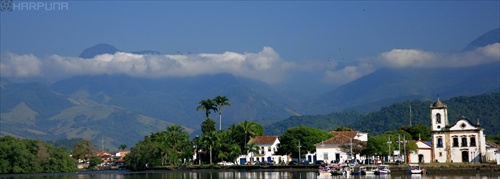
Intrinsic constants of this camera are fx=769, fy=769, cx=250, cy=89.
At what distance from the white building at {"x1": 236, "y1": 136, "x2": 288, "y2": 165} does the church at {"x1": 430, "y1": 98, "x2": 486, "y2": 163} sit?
124ft

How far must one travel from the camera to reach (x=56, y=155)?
15112 cm

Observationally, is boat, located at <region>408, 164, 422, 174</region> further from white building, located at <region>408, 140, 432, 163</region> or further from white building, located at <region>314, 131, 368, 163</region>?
white building, located at <region>314, 131, 368, 163</region>

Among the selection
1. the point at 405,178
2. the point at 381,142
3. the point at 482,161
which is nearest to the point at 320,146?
the point at 381,142

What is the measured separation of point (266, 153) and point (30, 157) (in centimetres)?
4364

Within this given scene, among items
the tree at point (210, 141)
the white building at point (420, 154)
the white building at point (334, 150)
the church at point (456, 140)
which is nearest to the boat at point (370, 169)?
the church at point (456, 140)

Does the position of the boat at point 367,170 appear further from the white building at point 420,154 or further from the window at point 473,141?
the white building at point 420,154

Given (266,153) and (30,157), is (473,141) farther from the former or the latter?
(30,157)

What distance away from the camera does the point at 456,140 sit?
10706cm

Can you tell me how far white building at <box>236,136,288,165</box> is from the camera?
14075 cm

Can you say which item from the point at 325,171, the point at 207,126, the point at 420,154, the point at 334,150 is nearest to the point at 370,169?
the point at 325,171

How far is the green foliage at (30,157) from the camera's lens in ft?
459

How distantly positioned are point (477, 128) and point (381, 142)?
14.6 metres

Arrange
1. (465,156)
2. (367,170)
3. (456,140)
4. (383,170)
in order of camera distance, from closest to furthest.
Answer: (383,170) < (367,170) < (465,156) < (456,140)

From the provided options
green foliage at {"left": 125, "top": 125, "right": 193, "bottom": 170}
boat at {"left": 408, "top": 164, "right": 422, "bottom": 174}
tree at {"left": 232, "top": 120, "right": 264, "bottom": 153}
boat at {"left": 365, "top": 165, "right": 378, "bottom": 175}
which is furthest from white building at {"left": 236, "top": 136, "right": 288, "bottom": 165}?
boat at {"left": 408, "top": 164, "right": 422, "bottom": 174}
